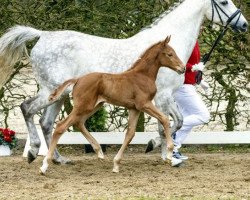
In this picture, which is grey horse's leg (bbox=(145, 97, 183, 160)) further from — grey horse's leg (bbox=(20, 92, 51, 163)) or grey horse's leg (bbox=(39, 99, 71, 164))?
grey horse's leg (bbox=(20, 92, 51, 163))

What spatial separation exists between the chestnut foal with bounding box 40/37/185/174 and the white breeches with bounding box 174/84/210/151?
0.92m

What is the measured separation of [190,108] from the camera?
1004 centimetres

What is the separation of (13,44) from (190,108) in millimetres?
2259

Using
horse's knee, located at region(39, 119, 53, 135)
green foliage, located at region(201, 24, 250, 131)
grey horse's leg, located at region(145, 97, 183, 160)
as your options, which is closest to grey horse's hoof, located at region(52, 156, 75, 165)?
horse's knee, located at region(39, 119, 53, 135)

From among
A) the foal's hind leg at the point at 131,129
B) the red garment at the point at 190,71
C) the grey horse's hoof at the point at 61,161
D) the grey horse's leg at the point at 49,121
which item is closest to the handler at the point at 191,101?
the red garment at the point at 190,71

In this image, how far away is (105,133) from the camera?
1123 centimetres

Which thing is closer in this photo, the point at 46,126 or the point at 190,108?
the point at 190,108

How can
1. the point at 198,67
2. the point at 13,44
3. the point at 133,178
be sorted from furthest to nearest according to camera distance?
the point at 13,44 → the point at 198,67 → the point at 133,178

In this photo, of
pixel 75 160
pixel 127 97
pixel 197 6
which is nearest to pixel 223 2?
pixel 197 6

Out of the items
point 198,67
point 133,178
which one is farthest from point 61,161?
point 198,67

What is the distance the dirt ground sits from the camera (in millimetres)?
7520

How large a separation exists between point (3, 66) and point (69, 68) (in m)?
0.92

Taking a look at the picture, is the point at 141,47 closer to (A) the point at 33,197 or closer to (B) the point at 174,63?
(B) the point at 174,63

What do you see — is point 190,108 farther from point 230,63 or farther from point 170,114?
point 230,63
